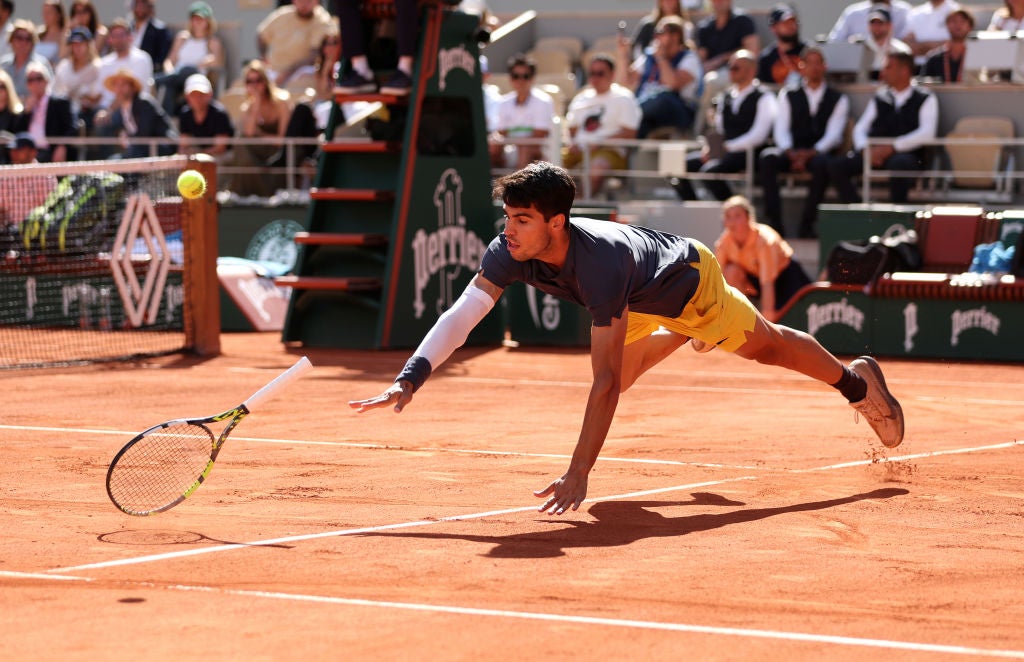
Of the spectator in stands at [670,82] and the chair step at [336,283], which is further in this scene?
the spectator in stands at [670,82]

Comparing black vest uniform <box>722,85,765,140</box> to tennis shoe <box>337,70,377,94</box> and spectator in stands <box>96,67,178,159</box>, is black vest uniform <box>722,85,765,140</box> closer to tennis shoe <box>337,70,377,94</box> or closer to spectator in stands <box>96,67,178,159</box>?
tennis shoe <box>337,70,377,94</box>

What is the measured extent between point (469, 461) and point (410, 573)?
2.53m

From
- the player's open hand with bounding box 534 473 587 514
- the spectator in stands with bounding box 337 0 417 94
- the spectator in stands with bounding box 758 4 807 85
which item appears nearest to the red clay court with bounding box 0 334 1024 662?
the player's open hand with bounding box 534 473 587 514

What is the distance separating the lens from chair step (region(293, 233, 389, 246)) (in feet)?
43.3

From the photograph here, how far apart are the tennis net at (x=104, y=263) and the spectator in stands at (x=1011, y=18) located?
8461 mm

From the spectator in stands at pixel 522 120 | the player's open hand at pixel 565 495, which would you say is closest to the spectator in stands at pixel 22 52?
the spectator in stands at pixel 522 120

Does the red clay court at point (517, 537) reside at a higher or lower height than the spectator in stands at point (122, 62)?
lower

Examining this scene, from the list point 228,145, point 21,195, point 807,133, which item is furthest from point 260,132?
point 807,133

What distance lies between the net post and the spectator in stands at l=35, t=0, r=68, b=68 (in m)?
8.93

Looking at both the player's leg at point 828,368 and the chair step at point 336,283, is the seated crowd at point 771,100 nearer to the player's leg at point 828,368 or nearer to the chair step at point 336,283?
the chair step at point 336,283

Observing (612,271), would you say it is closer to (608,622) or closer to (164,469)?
(608,622)

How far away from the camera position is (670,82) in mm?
16859

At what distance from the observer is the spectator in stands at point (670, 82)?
16.6 m

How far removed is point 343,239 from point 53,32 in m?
9.46
